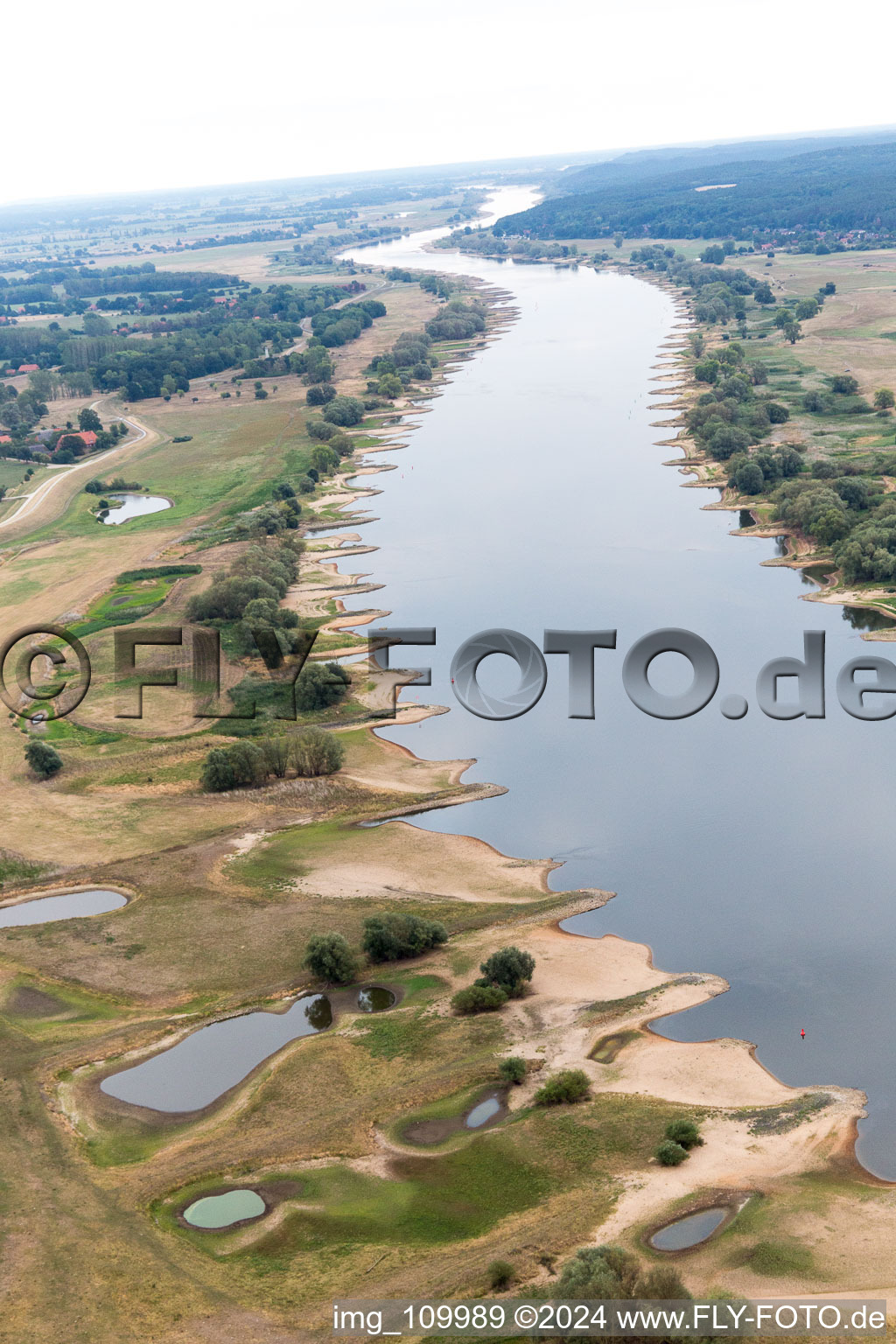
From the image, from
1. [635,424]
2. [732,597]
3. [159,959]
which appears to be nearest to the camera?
[159,959]

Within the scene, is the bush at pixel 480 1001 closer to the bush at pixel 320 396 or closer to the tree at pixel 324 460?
the tree at pixel 324 460

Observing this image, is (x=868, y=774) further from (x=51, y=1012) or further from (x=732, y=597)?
(x=51, y=1012)

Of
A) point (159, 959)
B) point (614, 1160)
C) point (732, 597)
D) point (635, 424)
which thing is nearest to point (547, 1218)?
point (614, 1160)

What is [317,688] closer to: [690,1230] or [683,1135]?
[683,1135]

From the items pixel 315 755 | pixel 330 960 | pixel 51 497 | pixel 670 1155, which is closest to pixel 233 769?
pixel 315 755

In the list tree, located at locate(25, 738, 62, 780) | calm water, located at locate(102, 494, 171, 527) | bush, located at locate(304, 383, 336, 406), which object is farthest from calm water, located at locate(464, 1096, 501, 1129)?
bush, located at locate(304, 383, 336, 406)

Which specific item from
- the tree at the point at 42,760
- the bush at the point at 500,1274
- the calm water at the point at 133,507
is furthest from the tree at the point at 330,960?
the calm water at the point at 133,507
